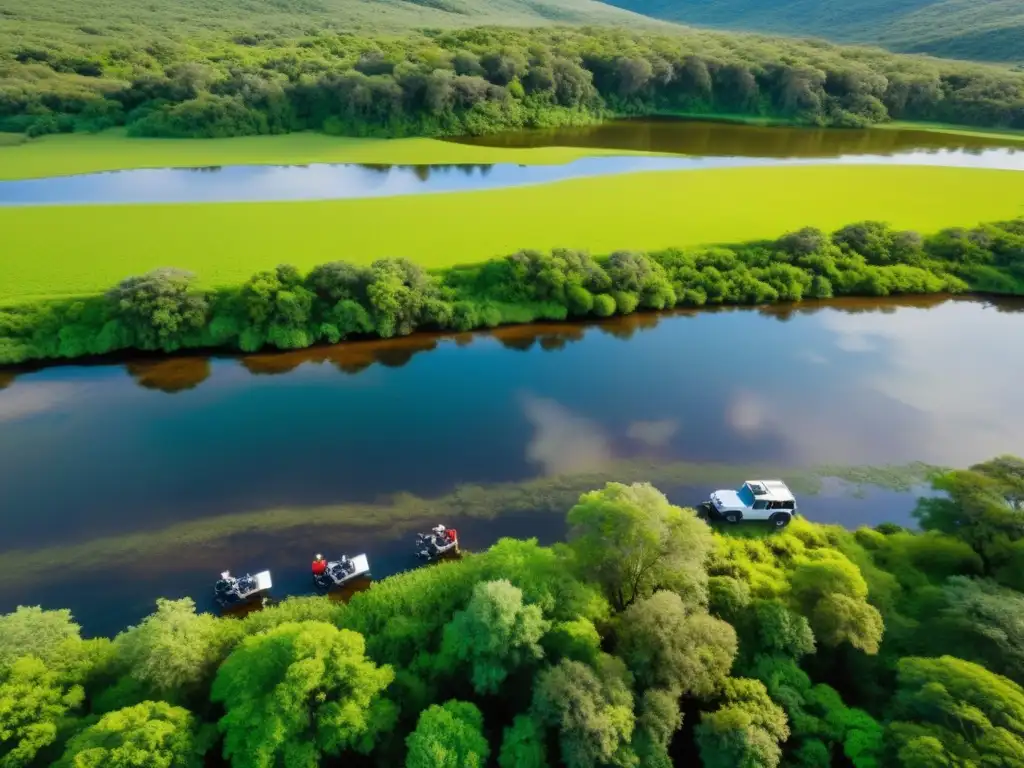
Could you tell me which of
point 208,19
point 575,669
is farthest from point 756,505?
point 208,19

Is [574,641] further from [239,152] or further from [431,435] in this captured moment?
[239,152]

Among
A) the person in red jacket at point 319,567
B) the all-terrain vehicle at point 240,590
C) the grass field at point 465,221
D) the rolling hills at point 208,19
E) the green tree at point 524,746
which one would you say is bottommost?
the all-terrain vehicle at point 240,590

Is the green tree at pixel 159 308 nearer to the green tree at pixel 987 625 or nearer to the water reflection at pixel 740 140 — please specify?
the green tree at pixel 987 625

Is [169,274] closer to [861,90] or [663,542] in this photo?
[663,542]

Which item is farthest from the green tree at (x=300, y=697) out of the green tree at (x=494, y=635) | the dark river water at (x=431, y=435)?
the dark river water at (x=431, y=435)

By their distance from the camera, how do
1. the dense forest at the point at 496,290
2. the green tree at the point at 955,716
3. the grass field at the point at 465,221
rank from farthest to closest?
the grass field at the point at 465,221 → the dense forest at the point at 496,290 → the green tree at the point at 955,716

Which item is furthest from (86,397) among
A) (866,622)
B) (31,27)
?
(31,27)
